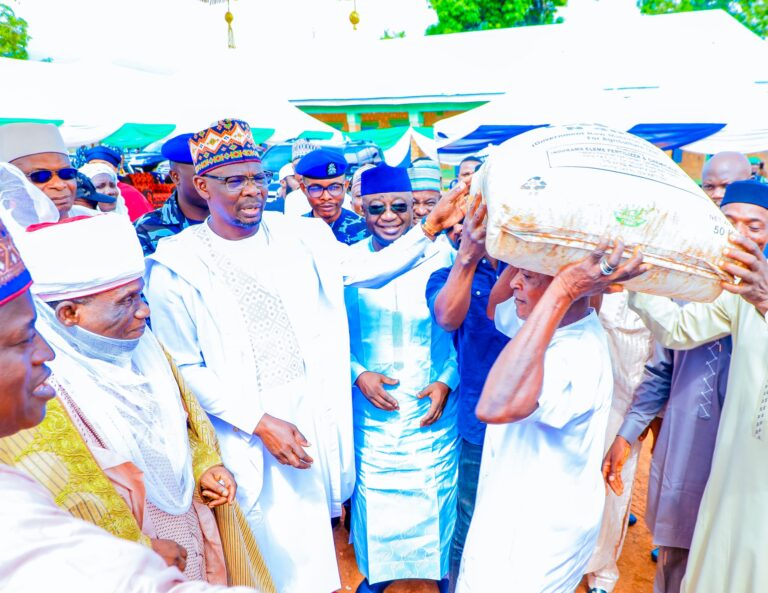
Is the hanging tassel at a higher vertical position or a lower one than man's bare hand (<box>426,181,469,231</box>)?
higher

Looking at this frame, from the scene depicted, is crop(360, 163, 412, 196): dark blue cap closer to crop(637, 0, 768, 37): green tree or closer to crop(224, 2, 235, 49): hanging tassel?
crop(224, 2, 235, 49): hanging tassel

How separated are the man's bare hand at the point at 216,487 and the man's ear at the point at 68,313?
725 mm

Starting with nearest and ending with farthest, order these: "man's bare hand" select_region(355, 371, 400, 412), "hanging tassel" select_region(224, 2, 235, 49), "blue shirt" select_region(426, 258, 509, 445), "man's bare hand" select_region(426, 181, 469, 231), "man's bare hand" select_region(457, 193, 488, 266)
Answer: "man's bare hand" select_region(457, 193, 488, 266), "man's bare hand" select_region(426, 181, 469, 231), "blue shirt" select_region(426, 258, 509, 445), "man's bare hand" select_region(355, 371, 400, 412), "hanging tassel" select_region(224, 2, 235, 49)

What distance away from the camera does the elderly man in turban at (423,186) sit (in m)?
4.16

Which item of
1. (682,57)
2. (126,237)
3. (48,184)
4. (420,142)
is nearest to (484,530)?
(126,237)

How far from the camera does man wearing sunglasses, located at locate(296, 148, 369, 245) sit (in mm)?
4508

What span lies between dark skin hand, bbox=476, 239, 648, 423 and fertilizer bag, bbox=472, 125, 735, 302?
2.4 inches

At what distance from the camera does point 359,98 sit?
1456 cm

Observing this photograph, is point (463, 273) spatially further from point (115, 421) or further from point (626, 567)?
point (626, 567)

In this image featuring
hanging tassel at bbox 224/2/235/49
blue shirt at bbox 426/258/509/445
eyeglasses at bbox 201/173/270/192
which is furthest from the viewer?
hanging tassel at bbox 224/2/235/49

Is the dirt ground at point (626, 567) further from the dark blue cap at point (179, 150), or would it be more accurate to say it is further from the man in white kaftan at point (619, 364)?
the dark blue cap at point (179, 150)

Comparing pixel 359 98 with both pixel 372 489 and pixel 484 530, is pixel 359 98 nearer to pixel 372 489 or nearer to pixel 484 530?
pixel 372 489

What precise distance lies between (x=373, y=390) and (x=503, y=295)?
0.85m

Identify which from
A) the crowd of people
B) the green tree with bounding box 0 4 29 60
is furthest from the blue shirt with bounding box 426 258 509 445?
the green tree with bounding box 0 4 29 60
